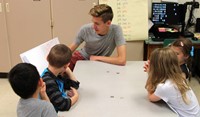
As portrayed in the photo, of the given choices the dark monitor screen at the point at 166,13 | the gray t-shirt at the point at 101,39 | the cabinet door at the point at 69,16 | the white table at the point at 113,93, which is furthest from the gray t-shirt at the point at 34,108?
the dark monitor screen at the point at 166,13

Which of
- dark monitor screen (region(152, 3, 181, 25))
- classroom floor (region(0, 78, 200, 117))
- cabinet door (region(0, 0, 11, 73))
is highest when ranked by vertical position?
dark monitor screen (region(152, 3, 181, 25))

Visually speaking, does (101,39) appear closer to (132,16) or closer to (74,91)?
(74,91)

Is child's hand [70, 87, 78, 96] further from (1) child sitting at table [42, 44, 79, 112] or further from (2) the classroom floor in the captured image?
(2) the classroom floor

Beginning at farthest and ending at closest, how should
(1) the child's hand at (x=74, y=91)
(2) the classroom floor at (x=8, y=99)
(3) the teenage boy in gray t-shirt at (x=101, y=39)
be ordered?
1. (2) the classroom floor at (x=8, y=99)
2. (3) the teenage boy in gray t-shirt at (x=101, y=39)
3. (1) the child's hand at (x=74, y=91)

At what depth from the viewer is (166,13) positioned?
12.9 feet

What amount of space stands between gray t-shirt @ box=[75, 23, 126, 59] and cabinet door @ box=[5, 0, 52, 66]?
1307 millimetres

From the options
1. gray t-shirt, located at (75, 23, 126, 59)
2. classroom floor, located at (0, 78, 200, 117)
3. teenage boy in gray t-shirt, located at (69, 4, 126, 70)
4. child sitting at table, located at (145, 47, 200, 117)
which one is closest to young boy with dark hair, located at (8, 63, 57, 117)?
child sitting at table, located at (145, 47, 200, 117)

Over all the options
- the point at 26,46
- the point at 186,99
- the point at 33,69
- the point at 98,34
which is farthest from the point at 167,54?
the point at 26,46

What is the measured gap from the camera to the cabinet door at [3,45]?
151 inches

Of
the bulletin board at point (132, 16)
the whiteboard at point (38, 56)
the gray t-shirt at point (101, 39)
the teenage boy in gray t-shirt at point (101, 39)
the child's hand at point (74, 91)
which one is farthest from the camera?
the bulletin board at point (132, 16)

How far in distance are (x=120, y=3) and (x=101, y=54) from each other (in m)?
1.22

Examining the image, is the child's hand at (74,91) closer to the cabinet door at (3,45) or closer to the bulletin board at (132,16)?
the bulletin board at (132,16)

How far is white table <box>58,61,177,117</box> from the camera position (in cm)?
163

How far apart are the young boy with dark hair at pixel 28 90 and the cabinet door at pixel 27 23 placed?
2515 mm
